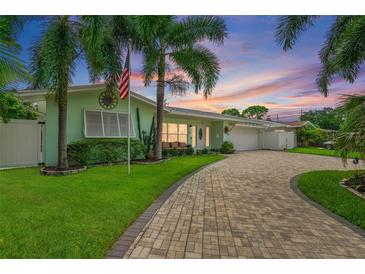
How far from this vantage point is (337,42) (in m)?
8.46

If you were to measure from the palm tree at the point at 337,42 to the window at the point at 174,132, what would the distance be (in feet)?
32.8

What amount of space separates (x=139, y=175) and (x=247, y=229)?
5.14 meters

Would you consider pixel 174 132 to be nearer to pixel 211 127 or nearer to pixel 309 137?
pixel 211 127

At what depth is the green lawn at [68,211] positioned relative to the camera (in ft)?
9.45

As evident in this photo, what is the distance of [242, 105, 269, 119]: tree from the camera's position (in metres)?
56.8

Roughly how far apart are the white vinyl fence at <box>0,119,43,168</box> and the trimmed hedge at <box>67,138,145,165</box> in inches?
64.5

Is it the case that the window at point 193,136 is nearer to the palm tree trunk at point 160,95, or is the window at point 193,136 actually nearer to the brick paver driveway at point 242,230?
the palm tree trunk at point 160,95

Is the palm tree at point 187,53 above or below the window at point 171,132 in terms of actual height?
above

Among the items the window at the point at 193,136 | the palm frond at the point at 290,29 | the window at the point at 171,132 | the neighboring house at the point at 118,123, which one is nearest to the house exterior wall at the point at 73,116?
the neighboring house at the point at 118,123

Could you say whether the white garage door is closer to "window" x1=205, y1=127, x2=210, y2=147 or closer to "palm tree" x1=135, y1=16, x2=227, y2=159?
"window" x1=205, y1=127, x2=210, y2=147

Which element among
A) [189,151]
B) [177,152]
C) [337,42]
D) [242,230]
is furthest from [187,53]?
[242,230]

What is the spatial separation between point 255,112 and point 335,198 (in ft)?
183

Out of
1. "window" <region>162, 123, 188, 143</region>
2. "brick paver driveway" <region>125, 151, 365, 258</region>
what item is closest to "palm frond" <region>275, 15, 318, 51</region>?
"brick paver driveway" <region>125, 151, 365, 258</region>
